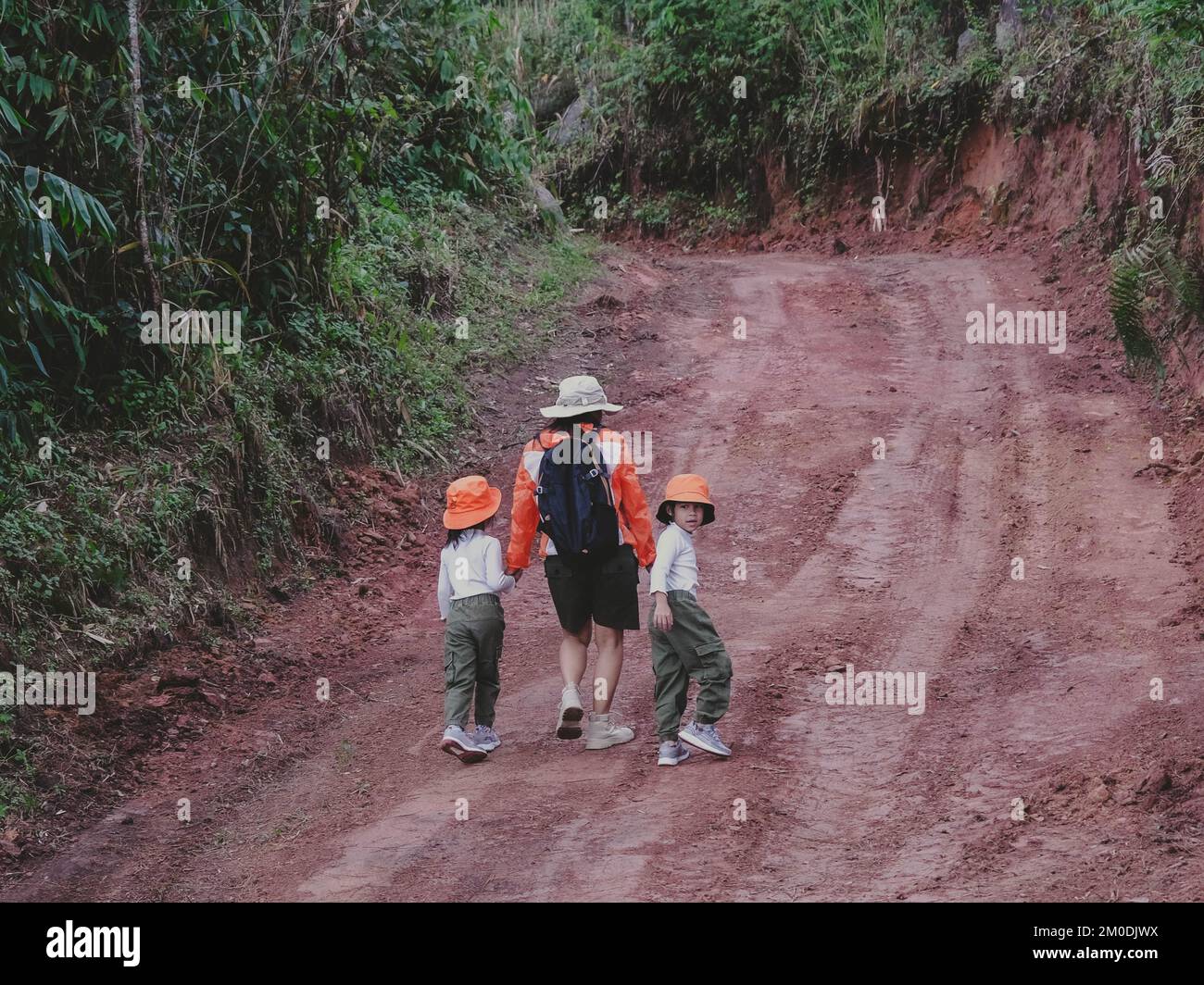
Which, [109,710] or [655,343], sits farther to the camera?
[655,343]

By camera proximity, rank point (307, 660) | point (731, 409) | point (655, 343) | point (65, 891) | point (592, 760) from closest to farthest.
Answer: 1. point (65, 891)
2. point (592, 760)
3. point (307, 660)
4. point (731, 409)
5. point (655, 343)

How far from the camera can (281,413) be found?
34.2 feet

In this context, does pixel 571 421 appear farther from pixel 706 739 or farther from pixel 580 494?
pixel 706 739

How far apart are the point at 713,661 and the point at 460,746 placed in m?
1.43

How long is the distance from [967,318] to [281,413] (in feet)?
29.8

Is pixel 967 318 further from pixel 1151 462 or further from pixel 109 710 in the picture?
pixel 109 710

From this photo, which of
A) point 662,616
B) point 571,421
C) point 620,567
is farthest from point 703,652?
point 571,421

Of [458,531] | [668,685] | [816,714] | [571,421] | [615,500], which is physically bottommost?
[816,714]

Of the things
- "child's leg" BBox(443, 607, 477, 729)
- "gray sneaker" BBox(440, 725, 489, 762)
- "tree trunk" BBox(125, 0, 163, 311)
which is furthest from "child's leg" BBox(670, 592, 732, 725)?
"tree trunk" BBox(125, 0, 163, 311)

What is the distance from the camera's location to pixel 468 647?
658 centimetres

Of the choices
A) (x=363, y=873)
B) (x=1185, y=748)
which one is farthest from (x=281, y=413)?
(x=1185, y=748)

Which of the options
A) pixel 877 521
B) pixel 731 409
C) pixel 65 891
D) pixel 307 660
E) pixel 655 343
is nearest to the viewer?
pixel 65 891

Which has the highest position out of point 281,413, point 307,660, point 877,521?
point 281,413

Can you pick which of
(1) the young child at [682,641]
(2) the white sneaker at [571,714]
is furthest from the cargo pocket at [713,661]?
(2) the white sneaker at [571,714]
